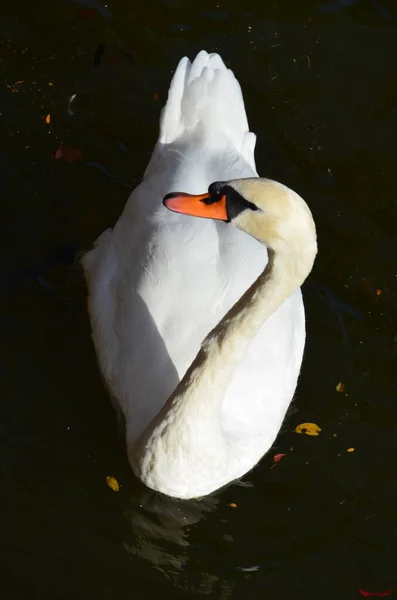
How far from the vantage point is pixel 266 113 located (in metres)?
8.67

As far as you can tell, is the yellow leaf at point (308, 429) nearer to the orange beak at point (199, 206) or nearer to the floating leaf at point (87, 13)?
the orange beak at point (199, 206)

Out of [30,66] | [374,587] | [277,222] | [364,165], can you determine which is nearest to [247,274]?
[277,222]

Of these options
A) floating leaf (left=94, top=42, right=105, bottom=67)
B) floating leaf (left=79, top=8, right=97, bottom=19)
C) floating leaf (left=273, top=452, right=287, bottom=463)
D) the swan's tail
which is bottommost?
floating leaf (left=273, top=452, right=287, bottom=463)

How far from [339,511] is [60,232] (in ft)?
9.22

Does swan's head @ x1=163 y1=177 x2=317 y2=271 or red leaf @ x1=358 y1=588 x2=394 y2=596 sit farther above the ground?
swan's head @ x1=163 y1=177 x2=317 y2=271

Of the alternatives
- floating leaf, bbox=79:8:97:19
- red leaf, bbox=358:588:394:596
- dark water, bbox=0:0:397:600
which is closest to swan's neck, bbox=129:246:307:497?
dark water, bbox=0:0:397:600

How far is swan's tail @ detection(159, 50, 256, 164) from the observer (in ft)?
23.3

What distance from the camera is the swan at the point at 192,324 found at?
5609mm

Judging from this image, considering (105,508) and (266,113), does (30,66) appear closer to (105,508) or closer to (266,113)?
(266,113)

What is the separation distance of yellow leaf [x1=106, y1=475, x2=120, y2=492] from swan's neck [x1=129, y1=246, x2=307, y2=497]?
0.79 feet

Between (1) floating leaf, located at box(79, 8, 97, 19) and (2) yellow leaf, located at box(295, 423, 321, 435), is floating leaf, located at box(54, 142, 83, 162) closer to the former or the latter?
(1) floating leaf, located at box(79, 8, 97, 19)

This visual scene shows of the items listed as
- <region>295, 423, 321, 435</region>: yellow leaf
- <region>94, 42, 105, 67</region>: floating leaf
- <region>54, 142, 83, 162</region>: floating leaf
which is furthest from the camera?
<region>94, 42, 105, 67</region>: floating leaf

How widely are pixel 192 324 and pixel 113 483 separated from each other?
109cm

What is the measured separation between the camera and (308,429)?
684 cm
